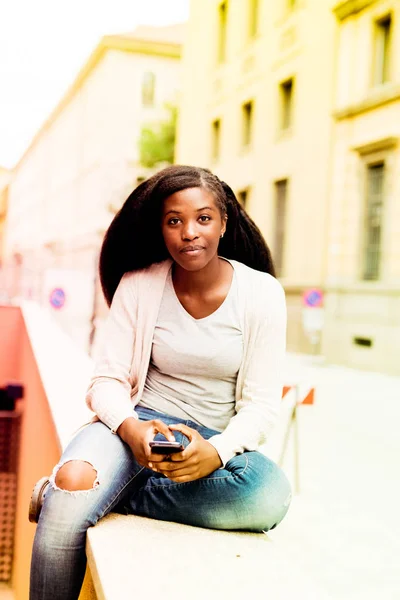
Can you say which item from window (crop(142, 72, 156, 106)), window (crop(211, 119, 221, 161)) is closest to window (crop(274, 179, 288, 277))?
window (crop(211, 119, 221, 161))

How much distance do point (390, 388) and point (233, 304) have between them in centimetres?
838

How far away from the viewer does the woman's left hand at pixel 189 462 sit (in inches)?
56.8

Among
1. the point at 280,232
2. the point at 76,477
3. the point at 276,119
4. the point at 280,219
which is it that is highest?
the point at 276,119

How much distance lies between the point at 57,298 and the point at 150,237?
10.7m

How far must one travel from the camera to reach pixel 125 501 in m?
1.60

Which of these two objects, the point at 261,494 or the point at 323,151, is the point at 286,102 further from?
the point at 261,494

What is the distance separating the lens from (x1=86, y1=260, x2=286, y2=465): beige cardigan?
63.7 inches

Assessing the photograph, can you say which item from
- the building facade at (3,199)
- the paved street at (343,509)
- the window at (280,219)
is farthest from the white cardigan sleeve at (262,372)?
the building facade at (3,199)

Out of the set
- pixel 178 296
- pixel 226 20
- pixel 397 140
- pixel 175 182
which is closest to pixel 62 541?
pixel 178 296

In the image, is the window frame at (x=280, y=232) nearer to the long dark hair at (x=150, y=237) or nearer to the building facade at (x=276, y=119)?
the building facade at (x=276, y=119)

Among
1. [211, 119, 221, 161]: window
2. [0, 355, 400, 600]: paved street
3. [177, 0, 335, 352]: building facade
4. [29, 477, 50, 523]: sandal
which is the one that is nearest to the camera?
[0, 355, 400, 600]: paved street

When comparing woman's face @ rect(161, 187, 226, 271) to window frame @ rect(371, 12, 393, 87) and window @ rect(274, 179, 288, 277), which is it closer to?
window frame @ rect(371, 12, 393, 87)

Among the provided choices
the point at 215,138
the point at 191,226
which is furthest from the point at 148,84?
the point at 191,226

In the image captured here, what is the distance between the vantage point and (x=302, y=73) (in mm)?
14250
